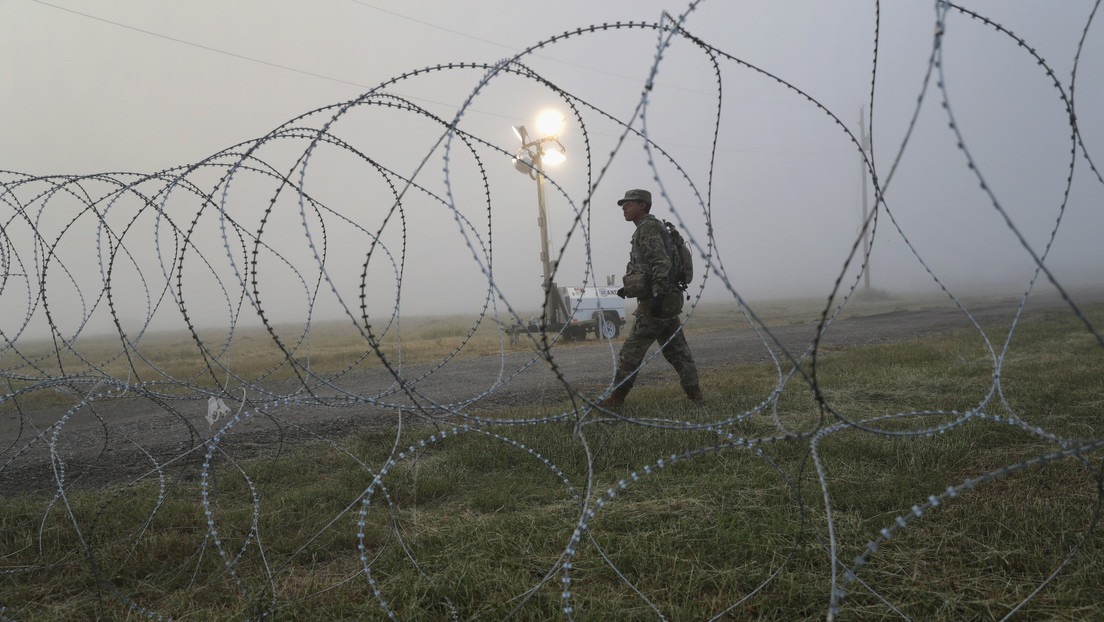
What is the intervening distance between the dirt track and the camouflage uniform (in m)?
0.86

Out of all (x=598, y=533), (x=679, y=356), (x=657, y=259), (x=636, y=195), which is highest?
(x=636, y=195)

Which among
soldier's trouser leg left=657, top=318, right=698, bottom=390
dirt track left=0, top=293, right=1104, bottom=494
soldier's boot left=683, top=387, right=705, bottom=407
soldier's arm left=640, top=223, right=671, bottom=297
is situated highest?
soldier's arm left=640, top=223, right=671, bottom=297

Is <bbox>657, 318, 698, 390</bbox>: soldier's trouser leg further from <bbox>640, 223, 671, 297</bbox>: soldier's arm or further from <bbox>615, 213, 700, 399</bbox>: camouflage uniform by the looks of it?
<bbox>640, 223, 671, 297</bbox>: soldier's arm

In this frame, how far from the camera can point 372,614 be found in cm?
246

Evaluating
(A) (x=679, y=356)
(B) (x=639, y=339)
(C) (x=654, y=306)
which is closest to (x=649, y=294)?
(C) (x=654, y=306)

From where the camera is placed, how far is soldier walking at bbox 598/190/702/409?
556 centimetres

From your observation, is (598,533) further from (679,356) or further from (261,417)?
(261,417)

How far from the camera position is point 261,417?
6719mm

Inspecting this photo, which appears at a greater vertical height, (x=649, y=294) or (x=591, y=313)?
(x=649, y=294)

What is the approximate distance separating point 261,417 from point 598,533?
5.05 m

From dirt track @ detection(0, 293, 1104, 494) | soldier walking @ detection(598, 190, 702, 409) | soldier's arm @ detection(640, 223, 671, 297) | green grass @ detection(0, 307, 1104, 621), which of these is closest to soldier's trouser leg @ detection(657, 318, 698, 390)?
soldier walking @ detection(598, 190, 702, 409)

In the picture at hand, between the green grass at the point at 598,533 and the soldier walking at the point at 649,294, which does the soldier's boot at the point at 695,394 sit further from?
the green grass at the point at 598,533

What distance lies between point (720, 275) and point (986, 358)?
8174mm

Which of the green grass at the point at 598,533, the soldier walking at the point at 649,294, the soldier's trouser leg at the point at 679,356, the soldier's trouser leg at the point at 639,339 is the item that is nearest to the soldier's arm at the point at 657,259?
the soldier walking at the point at 649,294
